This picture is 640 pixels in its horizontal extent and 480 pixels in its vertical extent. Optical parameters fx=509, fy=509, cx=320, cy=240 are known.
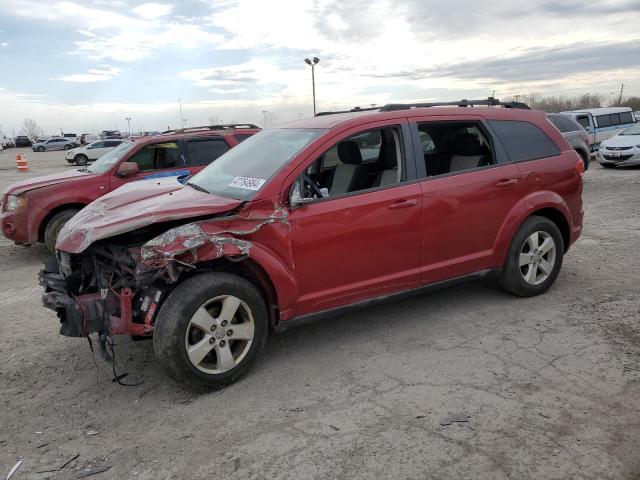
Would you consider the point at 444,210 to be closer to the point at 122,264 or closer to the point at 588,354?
the point at 588,354

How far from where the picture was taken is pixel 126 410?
3.35m

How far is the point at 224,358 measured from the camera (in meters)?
3.45

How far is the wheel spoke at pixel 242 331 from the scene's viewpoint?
3.47 metres

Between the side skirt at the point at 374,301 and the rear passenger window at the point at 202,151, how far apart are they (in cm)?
476

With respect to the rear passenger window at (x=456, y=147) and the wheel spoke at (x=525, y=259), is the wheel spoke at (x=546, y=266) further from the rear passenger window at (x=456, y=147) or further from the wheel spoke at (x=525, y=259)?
the rear passenger window at (x=456, y=147)

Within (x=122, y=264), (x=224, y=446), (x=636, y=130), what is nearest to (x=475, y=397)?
(x=224, y=446)

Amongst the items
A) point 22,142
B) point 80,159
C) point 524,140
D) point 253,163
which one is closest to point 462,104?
point 524,140

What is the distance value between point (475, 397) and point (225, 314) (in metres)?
1.71

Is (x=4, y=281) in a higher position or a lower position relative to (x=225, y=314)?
lower

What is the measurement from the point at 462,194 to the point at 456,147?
708 mm

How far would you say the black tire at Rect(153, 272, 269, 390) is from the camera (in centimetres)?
325

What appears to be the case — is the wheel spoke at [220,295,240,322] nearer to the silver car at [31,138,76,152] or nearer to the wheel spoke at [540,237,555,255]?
the wheel spoke at [540,237,555,255]

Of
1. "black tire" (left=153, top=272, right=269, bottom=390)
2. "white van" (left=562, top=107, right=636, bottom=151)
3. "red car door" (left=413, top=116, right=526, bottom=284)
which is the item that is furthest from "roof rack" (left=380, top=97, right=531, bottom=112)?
"white van" (left=562, top=107, right=636, bottom=151)

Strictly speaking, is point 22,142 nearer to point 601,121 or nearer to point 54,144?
point 54,144
